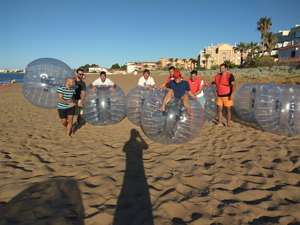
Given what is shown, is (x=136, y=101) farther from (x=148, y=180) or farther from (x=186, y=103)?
(x=148, y=180)

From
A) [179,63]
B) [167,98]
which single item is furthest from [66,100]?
[179,63]

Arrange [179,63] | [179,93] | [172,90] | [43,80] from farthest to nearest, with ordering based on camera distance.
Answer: [179,63]
[43,80]
[179,93]
[172,90]

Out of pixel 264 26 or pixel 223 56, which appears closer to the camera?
pixel 264 26

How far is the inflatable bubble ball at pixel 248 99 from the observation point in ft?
19.8

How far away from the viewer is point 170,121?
417cm

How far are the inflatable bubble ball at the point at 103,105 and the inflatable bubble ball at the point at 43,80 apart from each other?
0.90 meters

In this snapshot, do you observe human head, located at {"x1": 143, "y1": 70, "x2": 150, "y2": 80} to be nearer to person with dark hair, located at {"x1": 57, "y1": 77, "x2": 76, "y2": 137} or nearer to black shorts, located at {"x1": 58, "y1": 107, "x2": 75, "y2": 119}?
person with dark hair, located at {"x1": 57, "y1": 77, "x2": 76, "y2": 137}

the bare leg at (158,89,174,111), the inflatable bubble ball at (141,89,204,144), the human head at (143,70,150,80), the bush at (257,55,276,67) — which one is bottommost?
the inflatable bubble ball at (141,89,204,144)

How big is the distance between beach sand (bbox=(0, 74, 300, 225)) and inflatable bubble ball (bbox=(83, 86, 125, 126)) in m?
0.78

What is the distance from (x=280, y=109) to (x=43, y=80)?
20.6ft

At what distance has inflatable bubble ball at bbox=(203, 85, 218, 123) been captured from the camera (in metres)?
6.18

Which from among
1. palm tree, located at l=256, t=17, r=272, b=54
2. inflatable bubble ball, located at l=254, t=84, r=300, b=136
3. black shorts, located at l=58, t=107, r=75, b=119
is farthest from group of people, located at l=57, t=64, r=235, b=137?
palm tree, located at l=256, t=17, r=272, b=54

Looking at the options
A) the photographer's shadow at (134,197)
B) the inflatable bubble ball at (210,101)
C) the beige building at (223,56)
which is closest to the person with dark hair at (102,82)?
the photographer's shadow at (134,197)

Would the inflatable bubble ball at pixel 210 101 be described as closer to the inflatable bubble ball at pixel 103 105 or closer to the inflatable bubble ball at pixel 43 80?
the inflatable bubble ball at pixel 103 105
